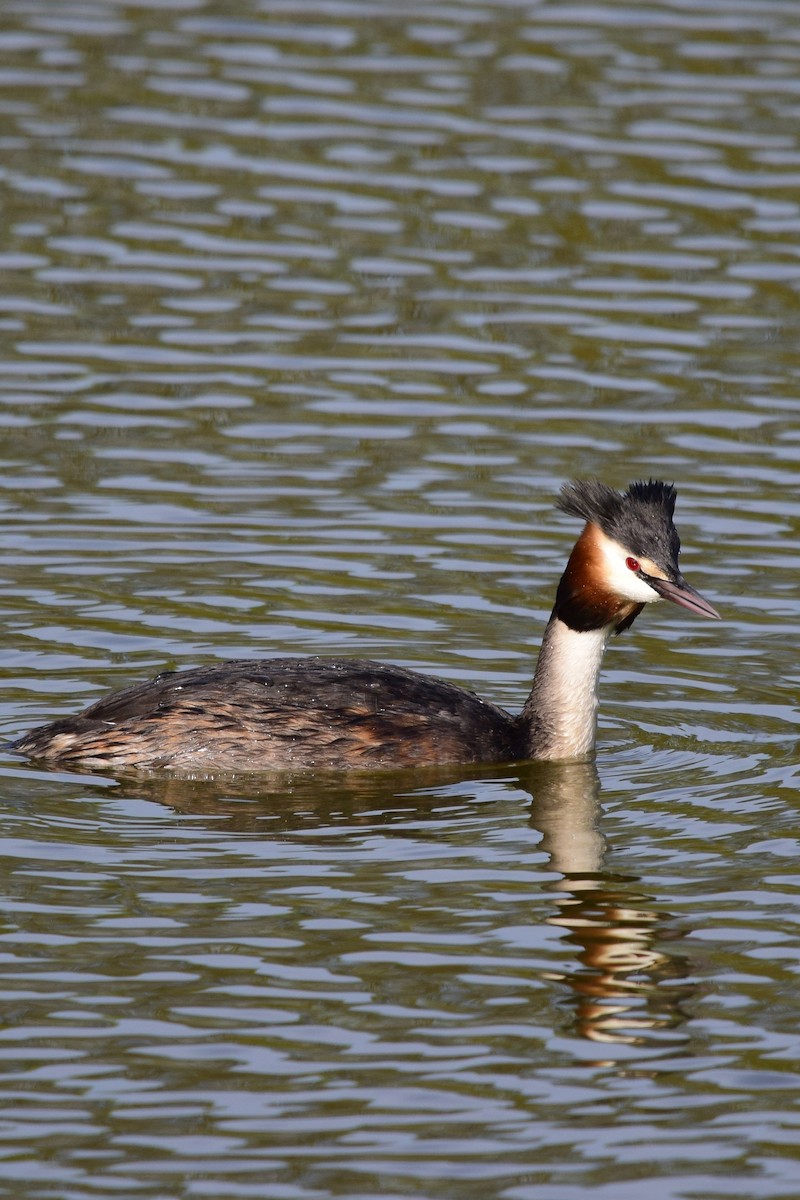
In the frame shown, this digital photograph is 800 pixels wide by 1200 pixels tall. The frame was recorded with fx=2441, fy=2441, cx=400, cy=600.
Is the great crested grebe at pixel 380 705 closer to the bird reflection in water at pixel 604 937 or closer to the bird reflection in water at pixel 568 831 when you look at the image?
the bird reflection in water at pixel 568 831

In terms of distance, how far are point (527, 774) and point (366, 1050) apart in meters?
3.32

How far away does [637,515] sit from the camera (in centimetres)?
1030

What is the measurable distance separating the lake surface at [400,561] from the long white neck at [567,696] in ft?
0.62

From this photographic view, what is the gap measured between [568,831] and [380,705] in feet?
3.70

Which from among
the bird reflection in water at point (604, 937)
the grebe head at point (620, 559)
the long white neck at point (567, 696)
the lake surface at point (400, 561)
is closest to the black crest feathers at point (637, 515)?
the grebe head at point (620, 559)

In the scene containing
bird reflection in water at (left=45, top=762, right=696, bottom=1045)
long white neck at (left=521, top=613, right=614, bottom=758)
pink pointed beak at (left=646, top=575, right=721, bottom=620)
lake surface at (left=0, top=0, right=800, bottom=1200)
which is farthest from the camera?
long white neck at (left=521, top=613, right=614, bottom=758)

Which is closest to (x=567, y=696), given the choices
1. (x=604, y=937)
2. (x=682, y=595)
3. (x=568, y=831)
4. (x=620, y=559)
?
(x=620, y=559)

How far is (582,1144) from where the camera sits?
6.91 m

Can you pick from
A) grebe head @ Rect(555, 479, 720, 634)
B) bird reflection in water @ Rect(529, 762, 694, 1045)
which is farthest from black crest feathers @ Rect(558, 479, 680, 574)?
bird reflection in water @ Rect(529, 762, 694, 1045)

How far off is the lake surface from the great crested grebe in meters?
0.16

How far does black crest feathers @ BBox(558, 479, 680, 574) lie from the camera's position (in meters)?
10.2

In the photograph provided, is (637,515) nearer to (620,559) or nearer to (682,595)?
(620,559)

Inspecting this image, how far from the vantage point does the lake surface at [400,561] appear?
7.19 meters

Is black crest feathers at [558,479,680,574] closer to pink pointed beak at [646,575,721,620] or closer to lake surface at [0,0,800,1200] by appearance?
pink pointed beak at [646,575,721,620]
